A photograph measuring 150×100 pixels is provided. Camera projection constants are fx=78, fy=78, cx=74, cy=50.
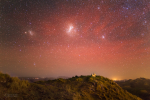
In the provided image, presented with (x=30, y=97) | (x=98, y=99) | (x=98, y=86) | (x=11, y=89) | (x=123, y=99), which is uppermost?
(x=11, y=89)

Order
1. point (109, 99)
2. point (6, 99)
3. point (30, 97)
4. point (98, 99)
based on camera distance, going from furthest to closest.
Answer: point (109, 99), point (98, 99), point (30, 97), point (6, 99)

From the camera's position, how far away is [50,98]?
8.55 metres

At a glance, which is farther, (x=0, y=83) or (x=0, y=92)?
(x=0, y=83)

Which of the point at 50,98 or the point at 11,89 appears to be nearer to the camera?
the point at 11,89

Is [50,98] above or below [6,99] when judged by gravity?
below

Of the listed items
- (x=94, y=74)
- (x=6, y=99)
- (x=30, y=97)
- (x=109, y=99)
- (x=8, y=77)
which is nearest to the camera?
(x=6, y=99)

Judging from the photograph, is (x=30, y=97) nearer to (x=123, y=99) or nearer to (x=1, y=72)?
(x=1, y=72)

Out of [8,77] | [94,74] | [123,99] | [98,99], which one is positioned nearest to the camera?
[8,77]

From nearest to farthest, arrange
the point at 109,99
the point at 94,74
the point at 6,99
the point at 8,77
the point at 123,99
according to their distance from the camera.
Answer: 1. the point at 6,99
2. the point at 8,77
3. the point at 109,99
4. the point at 123,99
5. the point at 94,74

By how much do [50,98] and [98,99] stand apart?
7718 millimetres

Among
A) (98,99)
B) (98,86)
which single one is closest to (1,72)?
(98,99)

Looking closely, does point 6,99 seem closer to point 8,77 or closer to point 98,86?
point 8,77

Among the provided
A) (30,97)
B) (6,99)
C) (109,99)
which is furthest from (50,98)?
(109,99)

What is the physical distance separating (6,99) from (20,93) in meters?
1.34
